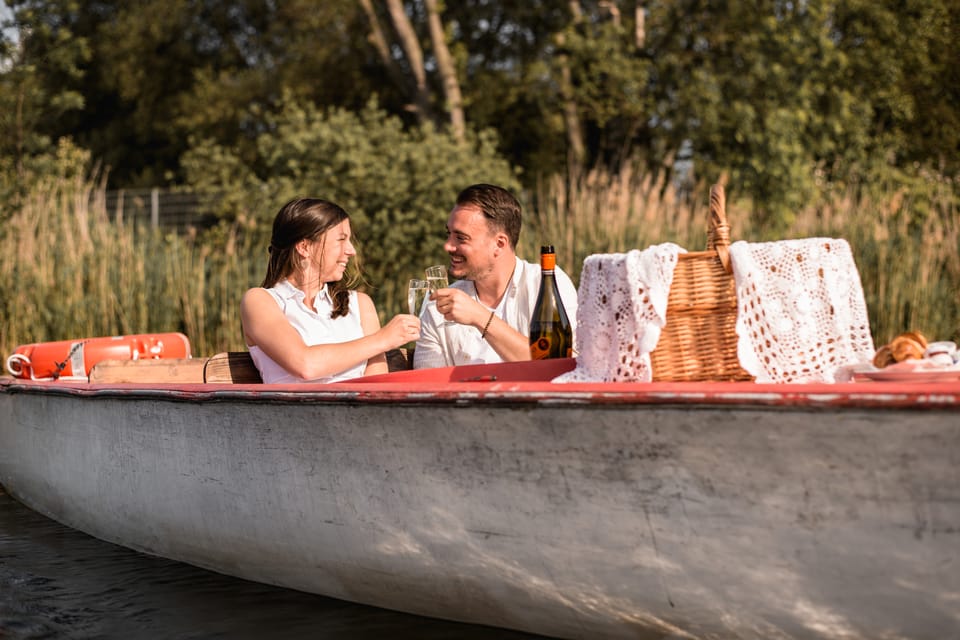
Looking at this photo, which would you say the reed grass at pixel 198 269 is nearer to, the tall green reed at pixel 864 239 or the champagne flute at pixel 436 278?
the tall green reed at pixel 864 239

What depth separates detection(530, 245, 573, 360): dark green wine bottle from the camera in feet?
12.0

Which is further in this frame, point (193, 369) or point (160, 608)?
point (193, 369)

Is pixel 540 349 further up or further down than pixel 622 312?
further down

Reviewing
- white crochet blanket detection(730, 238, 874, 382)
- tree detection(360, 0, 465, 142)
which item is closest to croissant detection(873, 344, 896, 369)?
white crochet blanket detection(730, 238, 874, 382)

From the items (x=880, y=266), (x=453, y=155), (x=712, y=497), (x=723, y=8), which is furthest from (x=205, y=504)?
(x=723, y=8)

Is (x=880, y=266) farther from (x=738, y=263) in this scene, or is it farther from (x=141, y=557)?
(x=738, y=263)

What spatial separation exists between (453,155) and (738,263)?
1041 cm

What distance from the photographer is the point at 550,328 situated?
371 cm

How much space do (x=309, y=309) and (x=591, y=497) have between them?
5.51 ft

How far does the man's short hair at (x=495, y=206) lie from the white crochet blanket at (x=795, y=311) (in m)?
1.75

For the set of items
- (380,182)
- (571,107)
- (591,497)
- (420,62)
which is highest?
(420,62)

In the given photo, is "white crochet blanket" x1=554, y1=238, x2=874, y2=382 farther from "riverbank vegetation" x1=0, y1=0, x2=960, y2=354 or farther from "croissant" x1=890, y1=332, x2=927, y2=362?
"riverbank vegetation" x1=0, y1=0, x2=960, y2=354

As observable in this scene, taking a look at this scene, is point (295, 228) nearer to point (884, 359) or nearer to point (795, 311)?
point (795, 311)

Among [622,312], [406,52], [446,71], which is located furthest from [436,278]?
[406,52]
